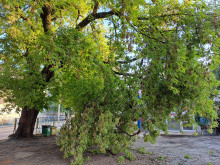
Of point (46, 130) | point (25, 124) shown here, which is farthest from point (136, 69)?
point (46, 130)

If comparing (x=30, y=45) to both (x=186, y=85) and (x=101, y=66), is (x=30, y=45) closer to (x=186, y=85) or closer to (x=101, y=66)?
(x=101, y=66)

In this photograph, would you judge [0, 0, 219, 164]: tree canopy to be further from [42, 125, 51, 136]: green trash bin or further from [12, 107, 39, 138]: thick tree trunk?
[42, 125, 51, 136]: green trash bin

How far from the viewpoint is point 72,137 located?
6410 millimetres

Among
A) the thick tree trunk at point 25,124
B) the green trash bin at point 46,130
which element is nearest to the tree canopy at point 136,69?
the thick tree trunk at point 25,124

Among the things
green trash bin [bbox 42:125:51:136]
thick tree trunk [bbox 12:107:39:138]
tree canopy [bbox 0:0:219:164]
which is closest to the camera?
tree canopy [bbox 0:0:219:164]

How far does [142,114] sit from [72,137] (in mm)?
2708

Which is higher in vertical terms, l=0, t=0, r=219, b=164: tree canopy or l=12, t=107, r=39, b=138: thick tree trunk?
l=0, t=0, r=219, b=164: tree canopy

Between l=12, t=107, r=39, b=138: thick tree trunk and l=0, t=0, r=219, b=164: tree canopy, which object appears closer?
l=0, t=0, r=219, b=164: tree canopy

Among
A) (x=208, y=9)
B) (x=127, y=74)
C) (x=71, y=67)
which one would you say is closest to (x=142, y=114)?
(x=127, y=74)

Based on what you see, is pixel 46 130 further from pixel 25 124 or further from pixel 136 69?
pixel 136 69

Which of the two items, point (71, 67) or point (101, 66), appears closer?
point (101, 66)

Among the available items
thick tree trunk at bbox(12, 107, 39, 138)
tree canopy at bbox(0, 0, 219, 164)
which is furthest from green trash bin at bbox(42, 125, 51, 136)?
tree canopy at bbox(0, 0, 219, 164)

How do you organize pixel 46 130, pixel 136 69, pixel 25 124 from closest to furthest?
1. pixel 136 69
2. pixel 25 124
3. pixel 46 130

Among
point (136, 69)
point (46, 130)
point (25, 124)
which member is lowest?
point (46, 130)
